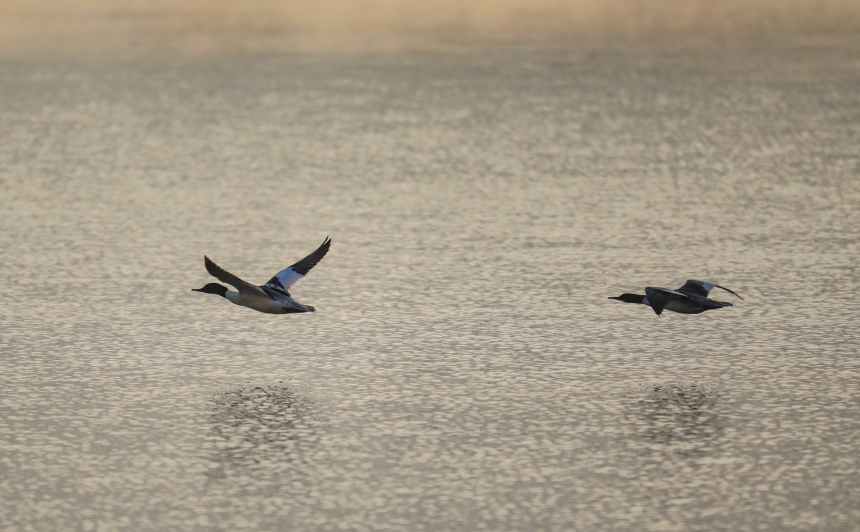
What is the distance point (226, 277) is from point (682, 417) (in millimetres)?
2571

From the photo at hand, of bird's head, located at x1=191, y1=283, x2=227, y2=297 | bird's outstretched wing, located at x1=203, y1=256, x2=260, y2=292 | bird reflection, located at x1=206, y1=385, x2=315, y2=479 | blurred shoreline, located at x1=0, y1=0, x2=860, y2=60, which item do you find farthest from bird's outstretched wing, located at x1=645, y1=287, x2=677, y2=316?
blurred shoreline, located at x1=0, y1=0, x2=860, y2=60

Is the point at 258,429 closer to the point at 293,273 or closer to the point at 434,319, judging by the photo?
the point at 293,273

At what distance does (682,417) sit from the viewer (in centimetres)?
736

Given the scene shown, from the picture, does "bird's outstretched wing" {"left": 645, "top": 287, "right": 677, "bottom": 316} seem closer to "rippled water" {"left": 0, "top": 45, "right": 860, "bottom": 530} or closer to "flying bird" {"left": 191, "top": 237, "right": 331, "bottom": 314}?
"rippled water" {"left": 0, "top": 45, "right": 860, "bottom": 530}

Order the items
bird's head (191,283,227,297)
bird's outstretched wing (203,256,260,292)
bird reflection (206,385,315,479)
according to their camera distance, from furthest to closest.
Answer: bird's head (191,283,227,297) < bird's outstretched wing (203,256,260,292) < bird reflection (206,385,315,479)

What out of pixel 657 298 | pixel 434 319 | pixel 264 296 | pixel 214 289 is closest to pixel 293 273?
pixel 264 296

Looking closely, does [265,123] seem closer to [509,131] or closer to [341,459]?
[509,131]

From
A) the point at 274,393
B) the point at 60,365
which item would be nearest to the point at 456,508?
the point at 274,393

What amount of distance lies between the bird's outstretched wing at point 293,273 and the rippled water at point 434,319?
36 centimetres

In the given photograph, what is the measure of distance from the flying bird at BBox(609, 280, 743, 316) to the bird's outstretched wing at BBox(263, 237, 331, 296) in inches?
73.1

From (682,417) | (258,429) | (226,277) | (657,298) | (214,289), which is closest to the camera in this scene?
(258,429)

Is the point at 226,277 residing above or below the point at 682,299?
above

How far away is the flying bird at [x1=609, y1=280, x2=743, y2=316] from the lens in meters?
8.50

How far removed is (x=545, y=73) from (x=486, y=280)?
457 inches
